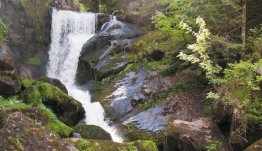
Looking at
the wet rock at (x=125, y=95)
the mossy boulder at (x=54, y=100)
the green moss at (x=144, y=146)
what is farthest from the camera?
the wet rock at (x=125, y=95)

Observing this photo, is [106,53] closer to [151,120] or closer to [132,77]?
[132,77]

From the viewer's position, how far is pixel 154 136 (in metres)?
12.9

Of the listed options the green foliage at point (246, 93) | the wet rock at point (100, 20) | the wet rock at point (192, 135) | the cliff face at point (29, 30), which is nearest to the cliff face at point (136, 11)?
the wet rock at point (100, 20)

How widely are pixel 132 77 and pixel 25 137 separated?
12.8 m

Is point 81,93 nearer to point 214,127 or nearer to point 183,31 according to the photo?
point 183,31

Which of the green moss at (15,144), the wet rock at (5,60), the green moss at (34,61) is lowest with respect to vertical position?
the green moss at (34,61)

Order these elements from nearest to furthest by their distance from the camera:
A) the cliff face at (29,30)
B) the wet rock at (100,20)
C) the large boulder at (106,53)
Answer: the large boulder at (106,53)
the cliff face at (29,30)
the wet rock at (100,20)

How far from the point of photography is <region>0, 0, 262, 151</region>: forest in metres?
9.30

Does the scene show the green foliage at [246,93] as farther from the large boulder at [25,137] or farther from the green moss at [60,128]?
the large boulder at [25,137]

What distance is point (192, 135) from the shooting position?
32.9ft

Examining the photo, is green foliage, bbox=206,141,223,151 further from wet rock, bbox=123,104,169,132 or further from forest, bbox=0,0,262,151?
wet rock, bbox=123,104,169,132

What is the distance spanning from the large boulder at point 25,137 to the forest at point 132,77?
15mm

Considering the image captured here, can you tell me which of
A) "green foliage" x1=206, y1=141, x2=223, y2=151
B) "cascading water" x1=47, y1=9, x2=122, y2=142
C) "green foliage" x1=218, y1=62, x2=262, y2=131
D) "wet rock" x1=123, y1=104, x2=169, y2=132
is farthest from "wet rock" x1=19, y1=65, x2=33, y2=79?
"green foliage" x1=218, y1=62, x2=262, y2=131

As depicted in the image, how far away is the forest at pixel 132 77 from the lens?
9305 mm
